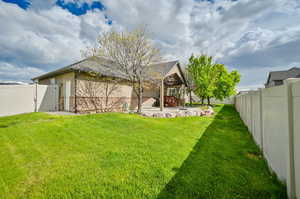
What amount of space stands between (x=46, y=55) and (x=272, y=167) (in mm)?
21583

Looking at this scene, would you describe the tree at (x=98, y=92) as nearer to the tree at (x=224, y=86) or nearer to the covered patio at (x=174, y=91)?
the covered patio at (x=174, y=91)

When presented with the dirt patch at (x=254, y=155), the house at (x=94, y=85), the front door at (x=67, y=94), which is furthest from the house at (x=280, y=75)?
the front door at (x=67, y=94)

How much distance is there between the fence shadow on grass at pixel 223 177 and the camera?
1.81 meters

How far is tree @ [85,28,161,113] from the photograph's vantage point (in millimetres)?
8570

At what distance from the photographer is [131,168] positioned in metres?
2.46

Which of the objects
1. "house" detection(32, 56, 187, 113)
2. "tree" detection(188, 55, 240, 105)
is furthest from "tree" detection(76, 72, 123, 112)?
"tree" detection(188, 55, 240, 105)

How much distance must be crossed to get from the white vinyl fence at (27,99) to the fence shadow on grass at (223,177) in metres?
10.8

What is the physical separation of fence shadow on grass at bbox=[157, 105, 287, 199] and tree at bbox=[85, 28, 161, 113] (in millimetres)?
7244

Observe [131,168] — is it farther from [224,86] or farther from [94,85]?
[224,86]

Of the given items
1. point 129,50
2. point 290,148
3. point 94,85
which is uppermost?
point 129,50

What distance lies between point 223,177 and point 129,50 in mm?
8770

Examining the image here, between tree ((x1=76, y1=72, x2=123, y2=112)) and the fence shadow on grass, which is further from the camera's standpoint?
tree ((x1=76, y1=72, x2=123, y2=112))

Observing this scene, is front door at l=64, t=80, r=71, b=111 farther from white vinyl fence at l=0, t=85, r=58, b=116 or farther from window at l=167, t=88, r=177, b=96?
window at l=167, t=88, r=177, b=96

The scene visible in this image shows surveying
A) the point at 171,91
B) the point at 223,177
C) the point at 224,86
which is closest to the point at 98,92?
the point at 223,177
